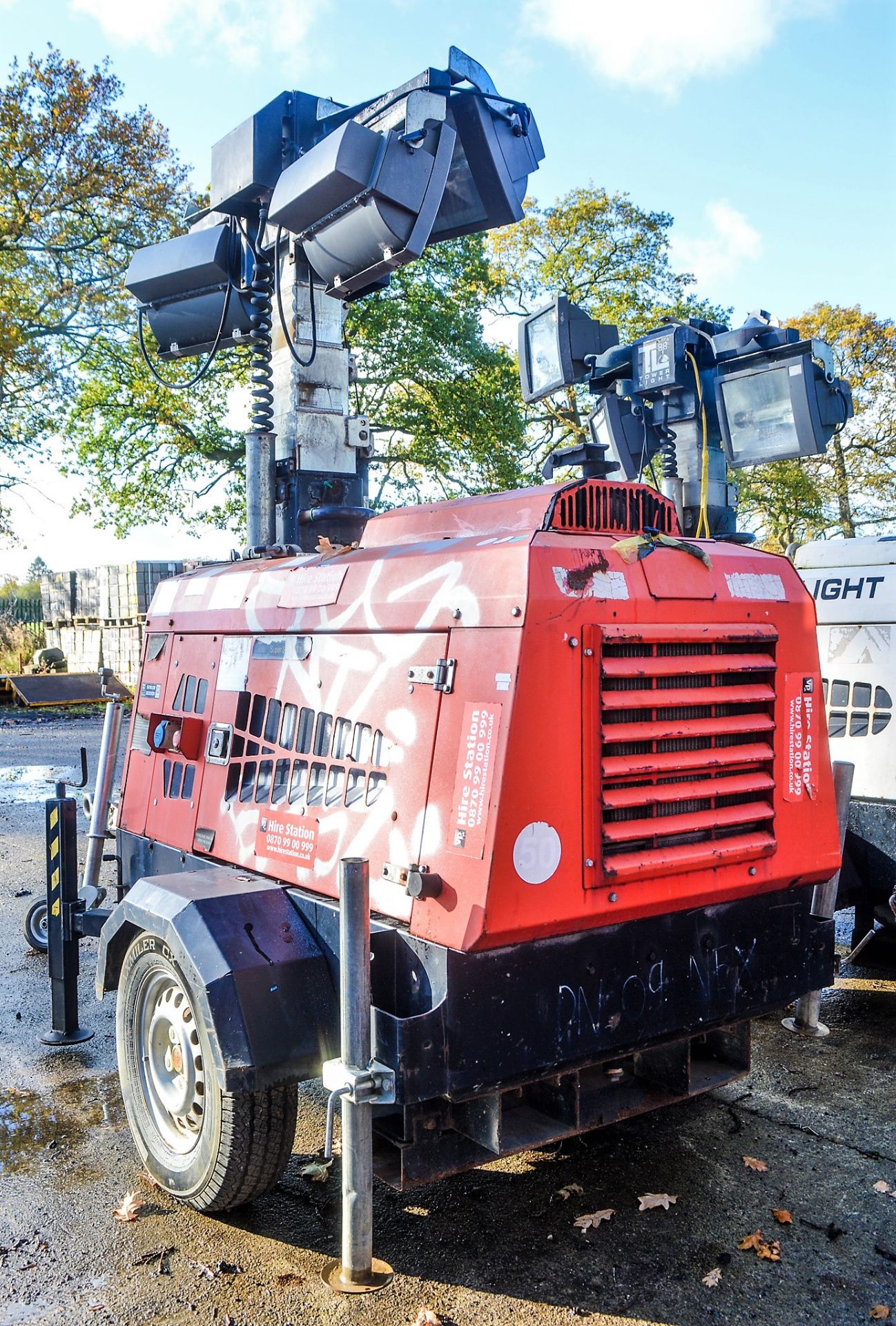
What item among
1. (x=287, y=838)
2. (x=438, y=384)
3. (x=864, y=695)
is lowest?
(x=287, y=838)

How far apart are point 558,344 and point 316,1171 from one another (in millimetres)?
6197

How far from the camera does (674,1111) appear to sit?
437 centimetres

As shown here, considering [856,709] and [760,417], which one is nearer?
[856,709]

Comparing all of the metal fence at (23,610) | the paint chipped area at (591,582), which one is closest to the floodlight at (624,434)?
the paint chipped area at (591,582)

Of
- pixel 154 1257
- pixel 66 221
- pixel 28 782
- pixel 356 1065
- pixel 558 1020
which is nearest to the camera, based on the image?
pixel 356 1065

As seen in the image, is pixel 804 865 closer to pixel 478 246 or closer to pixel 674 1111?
pixel 674 1111

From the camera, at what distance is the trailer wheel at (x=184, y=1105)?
10.9 ft

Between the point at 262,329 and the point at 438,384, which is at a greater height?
the point at 438,384

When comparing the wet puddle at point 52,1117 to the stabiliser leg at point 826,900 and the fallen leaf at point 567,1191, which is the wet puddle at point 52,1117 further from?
the stabiliser leg at point 826,900

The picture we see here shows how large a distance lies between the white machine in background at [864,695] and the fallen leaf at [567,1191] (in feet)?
7.80

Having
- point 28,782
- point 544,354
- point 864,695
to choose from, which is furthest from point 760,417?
point 28,782

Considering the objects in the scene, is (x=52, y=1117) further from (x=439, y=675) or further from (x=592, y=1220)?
(x=439, y=675)

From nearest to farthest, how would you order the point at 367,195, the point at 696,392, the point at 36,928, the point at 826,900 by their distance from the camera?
1. the point at 367,195
2. the point at 826,900
3. the point at 36,928
4. the point at 696,392

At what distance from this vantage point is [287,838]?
12.4 ft
